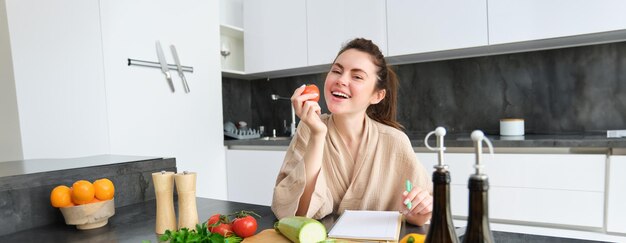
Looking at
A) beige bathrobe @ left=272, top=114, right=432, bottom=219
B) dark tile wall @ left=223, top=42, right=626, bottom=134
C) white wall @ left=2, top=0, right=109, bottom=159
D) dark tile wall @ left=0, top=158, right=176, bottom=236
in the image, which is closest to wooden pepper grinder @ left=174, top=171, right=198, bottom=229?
beige bathrobe @ left=272, top=114, right=432, bottom=219

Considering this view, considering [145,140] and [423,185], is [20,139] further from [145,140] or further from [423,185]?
[423,185]

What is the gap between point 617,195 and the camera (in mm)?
1709

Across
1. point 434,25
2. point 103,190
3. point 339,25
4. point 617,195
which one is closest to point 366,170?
point 103,190

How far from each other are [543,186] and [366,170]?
1.13 metres

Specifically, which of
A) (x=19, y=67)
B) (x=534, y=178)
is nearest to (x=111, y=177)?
(x=19, y=67)

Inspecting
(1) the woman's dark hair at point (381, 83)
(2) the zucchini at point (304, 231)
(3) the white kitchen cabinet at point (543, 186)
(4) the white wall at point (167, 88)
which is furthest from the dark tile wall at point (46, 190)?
(3) the white kitchen cabinet at point (543, 186)

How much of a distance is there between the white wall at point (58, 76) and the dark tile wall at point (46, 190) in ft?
3.02

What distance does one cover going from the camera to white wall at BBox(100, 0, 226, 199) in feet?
7.18

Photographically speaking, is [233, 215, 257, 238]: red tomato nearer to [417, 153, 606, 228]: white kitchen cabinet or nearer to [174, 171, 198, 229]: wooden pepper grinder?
[174, 171, 198, 229]: wooden pepper grinder

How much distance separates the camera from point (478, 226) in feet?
1.50

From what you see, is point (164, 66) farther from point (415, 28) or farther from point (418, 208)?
point (418, 208)

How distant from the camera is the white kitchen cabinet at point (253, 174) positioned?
2.73 meters

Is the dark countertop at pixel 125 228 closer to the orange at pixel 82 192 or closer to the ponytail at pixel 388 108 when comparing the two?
the orange at pixel 82 192

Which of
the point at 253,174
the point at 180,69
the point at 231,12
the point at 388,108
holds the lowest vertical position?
the point at 253,174
